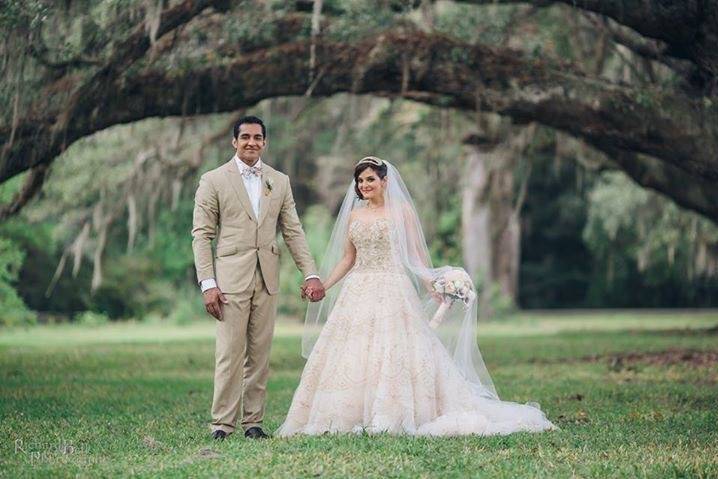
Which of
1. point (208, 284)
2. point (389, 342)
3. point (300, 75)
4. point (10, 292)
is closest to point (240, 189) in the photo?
point (208, 284)

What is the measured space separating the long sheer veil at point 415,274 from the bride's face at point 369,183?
10cm

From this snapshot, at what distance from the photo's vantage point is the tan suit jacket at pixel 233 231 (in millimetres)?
7480

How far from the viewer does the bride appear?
7758 mm

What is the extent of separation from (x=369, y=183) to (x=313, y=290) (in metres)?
0.92

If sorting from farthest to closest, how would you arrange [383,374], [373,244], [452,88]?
[452,88]
[373,244]
[383,374]

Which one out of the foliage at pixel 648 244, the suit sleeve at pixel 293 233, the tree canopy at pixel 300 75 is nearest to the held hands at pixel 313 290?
the suit sleeve at pixel 293 233

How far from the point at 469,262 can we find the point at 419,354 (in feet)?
73.2

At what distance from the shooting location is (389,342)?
7.90 metres

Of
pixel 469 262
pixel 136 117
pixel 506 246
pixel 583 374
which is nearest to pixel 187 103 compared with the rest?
pixel 136 117

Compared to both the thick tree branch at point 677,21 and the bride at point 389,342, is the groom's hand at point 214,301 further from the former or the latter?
the thick tree branch at point 677,21

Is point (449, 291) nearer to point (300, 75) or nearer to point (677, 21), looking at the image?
point (677, 21)

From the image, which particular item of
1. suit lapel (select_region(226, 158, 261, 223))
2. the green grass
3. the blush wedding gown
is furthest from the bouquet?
suit lapel (select_region(226, 158, 261, 223))

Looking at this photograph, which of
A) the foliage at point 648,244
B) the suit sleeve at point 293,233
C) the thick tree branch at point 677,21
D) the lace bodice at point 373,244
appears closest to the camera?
the suit sleeve at point 293,233

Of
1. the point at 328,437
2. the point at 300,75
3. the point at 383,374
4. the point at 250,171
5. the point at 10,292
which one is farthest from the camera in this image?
the point at 10,292
